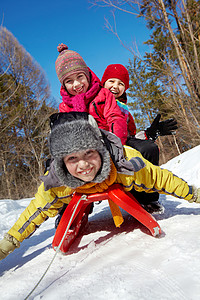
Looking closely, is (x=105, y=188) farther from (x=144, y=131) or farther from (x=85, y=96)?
(x=144, y=131)

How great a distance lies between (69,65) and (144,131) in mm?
1056

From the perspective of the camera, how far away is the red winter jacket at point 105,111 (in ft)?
6.16

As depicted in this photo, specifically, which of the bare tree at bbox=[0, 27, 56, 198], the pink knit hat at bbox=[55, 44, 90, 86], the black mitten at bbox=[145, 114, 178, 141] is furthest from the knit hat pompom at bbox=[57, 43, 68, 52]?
the bare tree at bbox=[0, 27, 56, 198]

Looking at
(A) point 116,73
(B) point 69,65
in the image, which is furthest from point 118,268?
(A) point 116,73

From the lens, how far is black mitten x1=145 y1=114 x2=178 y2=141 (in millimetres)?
2260

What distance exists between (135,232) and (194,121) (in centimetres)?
541

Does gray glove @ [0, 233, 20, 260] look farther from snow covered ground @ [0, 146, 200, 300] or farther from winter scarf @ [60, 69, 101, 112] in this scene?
winter scarf @ [60, 69, 101, 112]

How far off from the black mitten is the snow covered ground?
3.19ft

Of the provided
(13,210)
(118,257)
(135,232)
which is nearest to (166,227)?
(135,232)

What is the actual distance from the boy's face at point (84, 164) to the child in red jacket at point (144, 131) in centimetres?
74

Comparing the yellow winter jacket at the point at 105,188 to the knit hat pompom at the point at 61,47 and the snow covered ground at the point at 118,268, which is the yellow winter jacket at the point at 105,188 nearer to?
the snow covered ground at the point at 118,268

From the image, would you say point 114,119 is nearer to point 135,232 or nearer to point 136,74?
point 135,232

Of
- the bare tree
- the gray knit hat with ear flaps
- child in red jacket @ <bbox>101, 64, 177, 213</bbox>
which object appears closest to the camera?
the gray knit hat with ear flaps

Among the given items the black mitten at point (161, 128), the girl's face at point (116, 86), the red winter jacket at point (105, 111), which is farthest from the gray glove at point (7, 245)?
the girl's face at point (116, 86)
